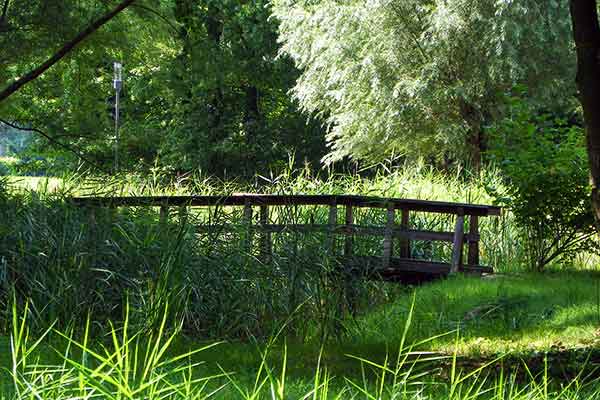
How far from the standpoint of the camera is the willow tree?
20.4 m

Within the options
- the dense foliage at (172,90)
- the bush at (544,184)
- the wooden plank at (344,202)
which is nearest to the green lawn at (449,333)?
the bush at (544,184)

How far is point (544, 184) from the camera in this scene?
32.4ft

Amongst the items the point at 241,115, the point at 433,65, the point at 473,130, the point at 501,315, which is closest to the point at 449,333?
the point at 501,315

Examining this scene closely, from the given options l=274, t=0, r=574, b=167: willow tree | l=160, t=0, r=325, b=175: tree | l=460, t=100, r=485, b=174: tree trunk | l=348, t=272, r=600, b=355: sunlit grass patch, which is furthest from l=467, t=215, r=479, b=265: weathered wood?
l=160, t=0, r=325, b=175: tree

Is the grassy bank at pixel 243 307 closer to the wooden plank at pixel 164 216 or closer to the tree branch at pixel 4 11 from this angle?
the wooden plank at pixel 164 216

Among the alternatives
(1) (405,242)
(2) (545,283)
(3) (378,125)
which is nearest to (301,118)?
(3) (378,125)

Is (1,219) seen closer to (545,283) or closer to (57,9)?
(57,9)

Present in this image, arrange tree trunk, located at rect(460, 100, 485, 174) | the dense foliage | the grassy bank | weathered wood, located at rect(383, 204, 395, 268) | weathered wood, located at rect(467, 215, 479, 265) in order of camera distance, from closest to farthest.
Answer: the grassy bank
the dense foliage
weathered wood, located at rect(467, 215, 479, 265)
weathered wood, located at rect(383, 204, 395, 268)
tree trunk, located at rect(460, 100, 485, 174)

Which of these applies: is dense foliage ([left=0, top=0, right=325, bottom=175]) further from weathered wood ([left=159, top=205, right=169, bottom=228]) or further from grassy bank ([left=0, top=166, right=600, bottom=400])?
weathered wood ([left=159, top=205, right=169, bottom=228])

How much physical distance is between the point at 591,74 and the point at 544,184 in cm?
360

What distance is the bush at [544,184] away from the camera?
980 cm

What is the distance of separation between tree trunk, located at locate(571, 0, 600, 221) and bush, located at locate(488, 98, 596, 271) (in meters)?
3.32

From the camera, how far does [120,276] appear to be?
6.63 m

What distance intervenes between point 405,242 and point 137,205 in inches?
158
